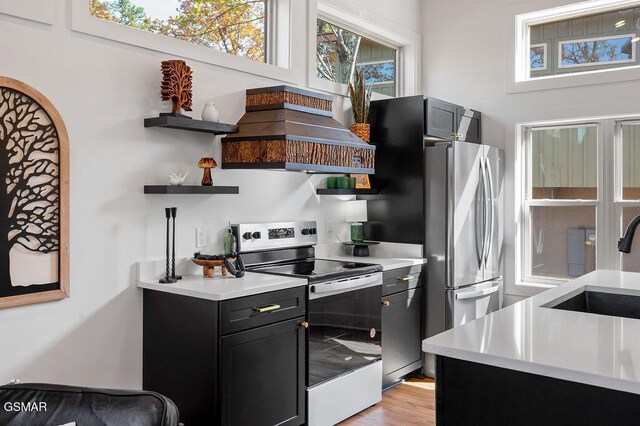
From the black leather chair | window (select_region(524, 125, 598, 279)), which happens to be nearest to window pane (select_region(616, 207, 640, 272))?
window (select_region(524, 125, 598, 279))

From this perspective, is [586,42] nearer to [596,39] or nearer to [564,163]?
[596,39]

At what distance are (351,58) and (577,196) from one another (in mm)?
2196

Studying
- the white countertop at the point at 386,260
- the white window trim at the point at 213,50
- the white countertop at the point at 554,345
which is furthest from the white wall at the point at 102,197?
the white countertop at the point at 554,345

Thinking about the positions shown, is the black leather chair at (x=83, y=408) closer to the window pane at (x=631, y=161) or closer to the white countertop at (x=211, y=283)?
the white countertop at (x=211, y=283)

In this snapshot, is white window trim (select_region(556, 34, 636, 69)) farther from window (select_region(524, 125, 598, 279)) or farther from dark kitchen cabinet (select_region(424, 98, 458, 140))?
dark kitchen cabinet (select_region(424, 98, 458, 140))

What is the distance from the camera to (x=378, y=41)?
492 centimetres

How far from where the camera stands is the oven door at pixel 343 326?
321 centimetres

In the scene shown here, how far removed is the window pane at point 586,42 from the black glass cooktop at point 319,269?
2.43m

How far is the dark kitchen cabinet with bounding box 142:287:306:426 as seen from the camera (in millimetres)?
2678

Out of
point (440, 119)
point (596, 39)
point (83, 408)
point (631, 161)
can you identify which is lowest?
point (83, 408)

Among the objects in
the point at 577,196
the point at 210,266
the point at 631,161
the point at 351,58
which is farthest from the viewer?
the point at 351,58

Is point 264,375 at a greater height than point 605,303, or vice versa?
point 605,303
